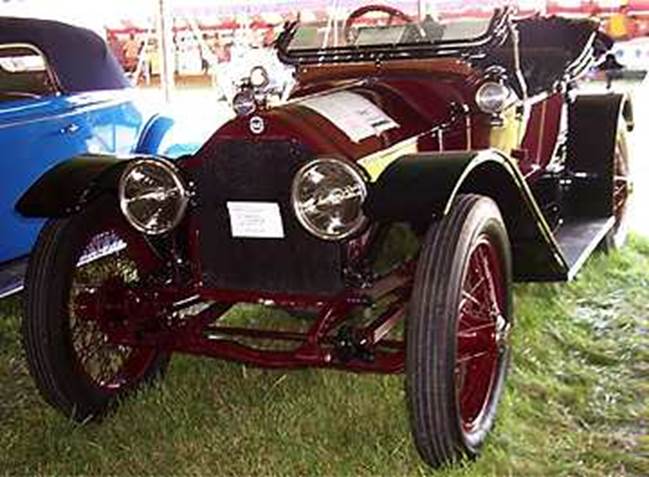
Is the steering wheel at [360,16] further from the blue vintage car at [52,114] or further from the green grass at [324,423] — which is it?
the blue vintage car at [52,114]

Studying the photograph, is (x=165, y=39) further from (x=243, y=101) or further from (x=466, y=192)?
(x=466, y=192)

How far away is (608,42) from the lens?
4.49 m

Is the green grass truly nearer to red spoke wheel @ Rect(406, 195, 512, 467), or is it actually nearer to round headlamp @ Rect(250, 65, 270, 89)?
red spoke wheel @ Rect(406, 195, 512, 467)

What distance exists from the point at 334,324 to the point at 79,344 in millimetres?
862

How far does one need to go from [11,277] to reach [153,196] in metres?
1.42

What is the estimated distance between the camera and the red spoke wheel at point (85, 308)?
2.60 metres

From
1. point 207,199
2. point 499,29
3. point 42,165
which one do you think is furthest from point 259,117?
point 42,165

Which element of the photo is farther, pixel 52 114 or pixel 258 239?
pixel 52 114

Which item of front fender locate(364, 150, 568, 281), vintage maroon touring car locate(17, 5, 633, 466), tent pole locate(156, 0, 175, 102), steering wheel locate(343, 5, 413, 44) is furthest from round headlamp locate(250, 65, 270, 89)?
tent pole locate(156, 0, 175, 102)

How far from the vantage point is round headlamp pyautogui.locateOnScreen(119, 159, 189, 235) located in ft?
8.48

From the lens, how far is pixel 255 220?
2.55 metres

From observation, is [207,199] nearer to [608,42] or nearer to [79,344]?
[79,344]

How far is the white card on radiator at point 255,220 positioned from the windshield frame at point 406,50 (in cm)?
110

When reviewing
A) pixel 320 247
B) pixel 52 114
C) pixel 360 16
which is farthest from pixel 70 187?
pixel 52 114
